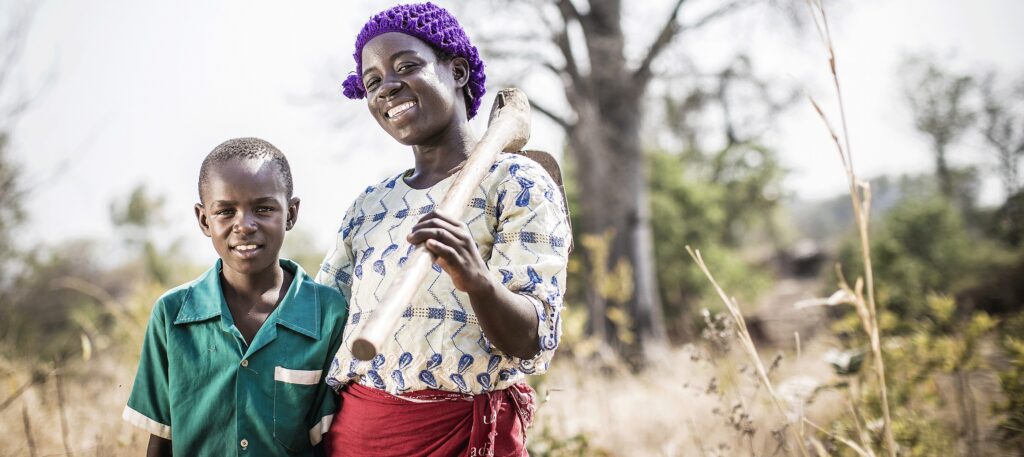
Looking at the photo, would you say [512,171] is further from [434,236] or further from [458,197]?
[434,236]

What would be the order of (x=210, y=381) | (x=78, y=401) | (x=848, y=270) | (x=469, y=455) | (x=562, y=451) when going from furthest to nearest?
(x=848, y=270)
(x=78, y=401)
(x=562, y=451)
(x=210, y=381)
(x=469, y=455)

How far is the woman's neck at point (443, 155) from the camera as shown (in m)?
1.62

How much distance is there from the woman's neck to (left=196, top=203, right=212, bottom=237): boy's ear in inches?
19.9

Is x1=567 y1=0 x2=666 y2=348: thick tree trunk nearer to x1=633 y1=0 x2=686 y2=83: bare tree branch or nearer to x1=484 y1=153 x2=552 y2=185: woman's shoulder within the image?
x1=633 y1=0 x2=686 y2=83: bare tree branch

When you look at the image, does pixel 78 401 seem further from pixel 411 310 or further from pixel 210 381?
pixel 411 310

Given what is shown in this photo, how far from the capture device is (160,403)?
153 centimetres

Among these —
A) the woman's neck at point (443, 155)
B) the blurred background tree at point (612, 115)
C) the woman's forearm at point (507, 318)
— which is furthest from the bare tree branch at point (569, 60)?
the woman's forearm at point (507, 318)

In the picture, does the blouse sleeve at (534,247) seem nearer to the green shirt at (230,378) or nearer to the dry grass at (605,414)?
the green shirt at (230,378)

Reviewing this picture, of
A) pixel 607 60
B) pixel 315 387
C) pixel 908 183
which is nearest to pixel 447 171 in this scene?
pixel 315 387

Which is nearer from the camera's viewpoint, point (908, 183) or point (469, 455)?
point (469, 455)

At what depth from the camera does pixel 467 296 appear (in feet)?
4.66

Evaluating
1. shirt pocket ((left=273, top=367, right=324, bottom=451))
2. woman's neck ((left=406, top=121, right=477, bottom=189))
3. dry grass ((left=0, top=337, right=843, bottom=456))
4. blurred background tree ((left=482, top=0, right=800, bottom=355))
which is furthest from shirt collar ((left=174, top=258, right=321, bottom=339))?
blurred background tree ((left=482, top=0, right=800, bottom=355))

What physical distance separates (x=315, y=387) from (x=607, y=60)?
6.99m

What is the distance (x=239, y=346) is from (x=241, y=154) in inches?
17.9
